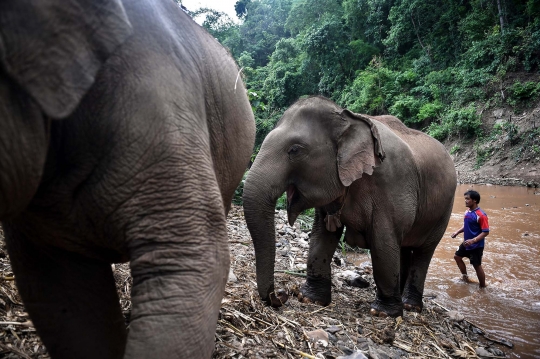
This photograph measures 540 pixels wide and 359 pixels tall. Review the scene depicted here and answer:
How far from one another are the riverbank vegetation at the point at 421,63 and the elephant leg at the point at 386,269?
4726mm

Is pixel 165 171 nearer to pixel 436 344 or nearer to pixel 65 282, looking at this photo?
pixel 65 282

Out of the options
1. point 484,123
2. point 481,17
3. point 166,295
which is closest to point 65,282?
point 166,295

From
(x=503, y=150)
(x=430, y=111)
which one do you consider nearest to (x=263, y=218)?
(x=503, y=150)

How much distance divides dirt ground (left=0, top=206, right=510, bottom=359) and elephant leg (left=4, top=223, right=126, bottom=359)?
54cm

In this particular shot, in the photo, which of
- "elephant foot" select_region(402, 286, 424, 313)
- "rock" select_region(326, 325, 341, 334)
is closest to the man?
"elephant foot" select_region(402, 286, 424, 313)

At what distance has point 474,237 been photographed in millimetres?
6973

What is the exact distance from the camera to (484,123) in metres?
24.9

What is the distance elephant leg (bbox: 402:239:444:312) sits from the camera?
5.29m

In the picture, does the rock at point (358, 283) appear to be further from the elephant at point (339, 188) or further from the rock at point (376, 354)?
the rock at point (376, 354)

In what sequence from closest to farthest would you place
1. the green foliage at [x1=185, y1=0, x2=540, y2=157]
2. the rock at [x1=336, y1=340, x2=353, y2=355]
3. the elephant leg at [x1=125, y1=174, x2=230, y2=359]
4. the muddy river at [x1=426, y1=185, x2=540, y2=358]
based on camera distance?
1. the elephant leg at [x1=125, y1=174, x2=230, y2=359]
2. the rock at [x1=336, y1=340, x2=353, y2=355]
3. the muddy river at [x1=426, y1=185, x2=540, y2=358]
4. the green foliage at [x1=185, y1=0, x2=540, y2=157]

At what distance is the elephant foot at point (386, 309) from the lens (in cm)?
459

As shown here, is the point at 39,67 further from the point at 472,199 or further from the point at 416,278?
the point at 472,199

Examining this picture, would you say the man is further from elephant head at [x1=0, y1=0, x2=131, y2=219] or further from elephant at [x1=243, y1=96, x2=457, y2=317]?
elephant head at [x1=0, y1=0, x2=131, y2=219]

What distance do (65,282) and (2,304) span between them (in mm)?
1073
